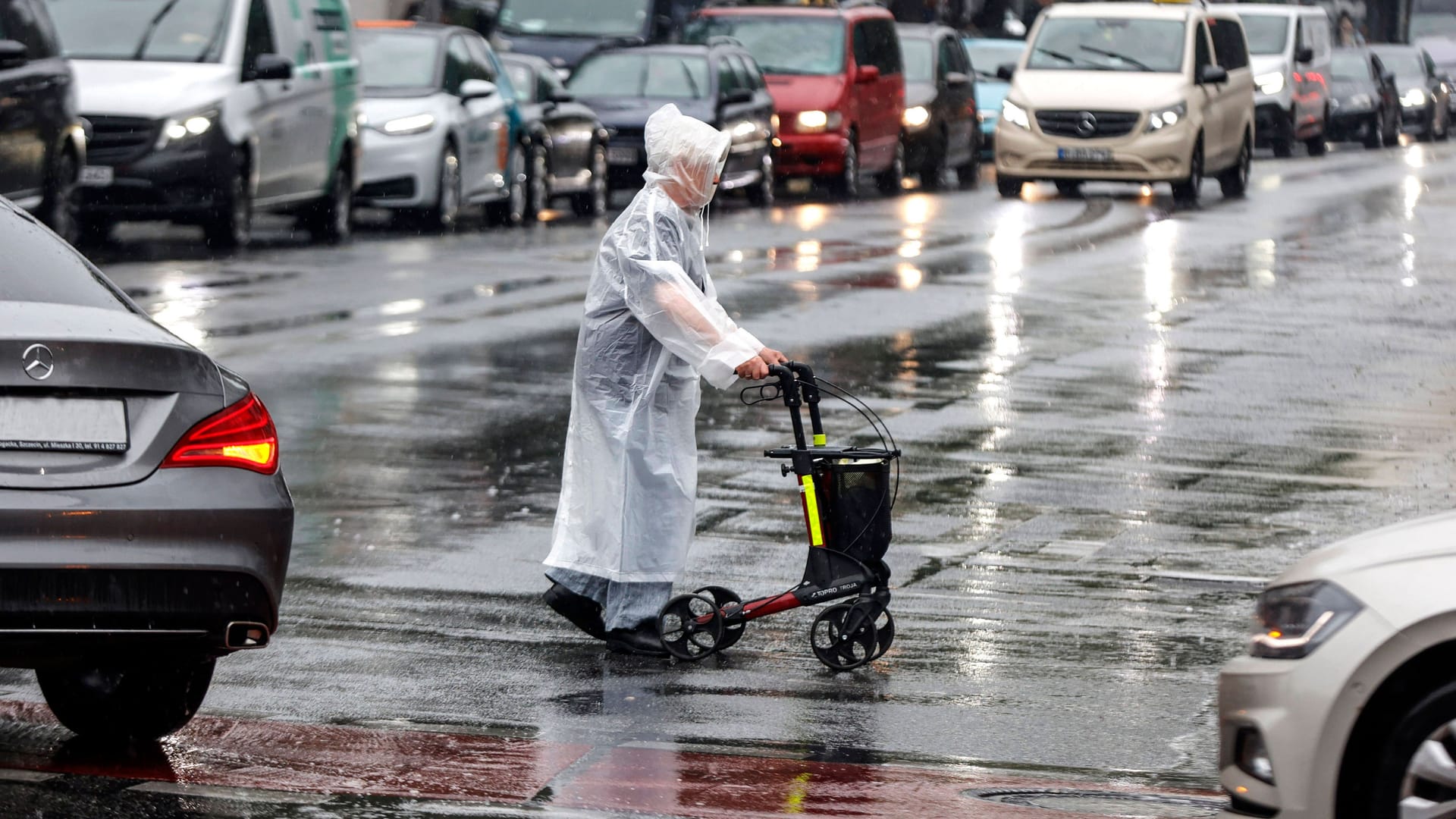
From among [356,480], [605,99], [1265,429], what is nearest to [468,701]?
[356,480]

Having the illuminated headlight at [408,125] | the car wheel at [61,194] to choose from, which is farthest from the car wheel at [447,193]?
the car wheel at [61,194]

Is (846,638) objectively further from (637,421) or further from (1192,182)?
(1192,182)

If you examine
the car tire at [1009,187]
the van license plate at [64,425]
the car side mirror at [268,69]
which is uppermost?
the van license plate at [64,425]

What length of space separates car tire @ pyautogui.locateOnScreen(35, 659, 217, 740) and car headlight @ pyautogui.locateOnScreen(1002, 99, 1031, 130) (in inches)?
827

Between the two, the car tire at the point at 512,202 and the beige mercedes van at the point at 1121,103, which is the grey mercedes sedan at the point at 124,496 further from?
the beige mercedes van at the point at 1121,103

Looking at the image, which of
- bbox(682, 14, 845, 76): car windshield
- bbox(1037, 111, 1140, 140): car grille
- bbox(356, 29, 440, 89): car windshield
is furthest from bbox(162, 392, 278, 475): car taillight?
bbox(682, 14, 845, 76): car windshield

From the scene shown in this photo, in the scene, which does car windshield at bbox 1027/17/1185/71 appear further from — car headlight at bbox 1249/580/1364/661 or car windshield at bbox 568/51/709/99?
car headlight at bbox 1249/580/1364/661

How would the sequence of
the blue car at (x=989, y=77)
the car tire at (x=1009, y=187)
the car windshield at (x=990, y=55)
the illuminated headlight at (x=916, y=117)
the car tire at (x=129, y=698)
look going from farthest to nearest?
1. the car windshield at (x=990, y=55)
2. the blue car at (x=989, y=77)
3. the illuminated headlight at (x=916, y=117)
4. the car tire at (x=1009, y=187)
5. the car tire at (x=129, y=698)

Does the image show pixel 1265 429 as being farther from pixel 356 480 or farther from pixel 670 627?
pixel 670 627

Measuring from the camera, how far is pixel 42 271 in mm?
6145

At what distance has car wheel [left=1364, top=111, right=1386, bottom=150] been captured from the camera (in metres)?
43.8

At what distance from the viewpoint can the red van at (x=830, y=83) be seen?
28.4 metres

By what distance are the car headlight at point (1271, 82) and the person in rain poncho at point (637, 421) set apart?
30882 mm

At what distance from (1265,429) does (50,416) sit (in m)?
7.66
